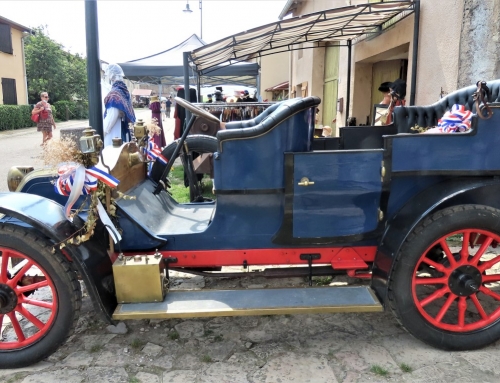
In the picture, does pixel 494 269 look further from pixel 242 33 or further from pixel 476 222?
pixel 242 33

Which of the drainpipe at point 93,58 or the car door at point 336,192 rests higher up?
the drainpipe at point 93,58

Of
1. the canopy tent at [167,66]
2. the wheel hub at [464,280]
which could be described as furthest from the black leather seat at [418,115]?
the canopy tent at [167,66]

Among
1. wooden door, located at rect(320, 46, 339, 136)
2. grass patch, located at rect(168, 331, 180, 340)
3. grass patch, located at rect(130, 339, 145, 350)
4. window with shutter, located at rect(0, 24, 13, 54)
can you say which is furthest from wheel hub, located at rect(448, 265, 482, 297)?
window with shutter, located at rect(0, 24, 13, 54)

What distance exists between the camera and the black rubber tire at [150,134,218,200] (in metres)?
3.45

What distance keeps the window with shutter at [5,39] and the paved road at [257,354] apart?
26716 mm

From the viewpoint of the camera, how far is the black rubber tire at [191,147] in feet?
11.3

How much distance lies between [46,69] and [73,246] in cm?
3170

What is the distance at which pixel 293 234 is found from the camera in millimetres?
2490

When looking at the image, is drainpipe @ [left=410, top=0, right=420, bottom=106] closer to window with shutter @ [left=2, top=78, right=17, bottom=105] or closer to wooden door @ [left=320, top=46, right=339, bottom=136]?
wooden door @ [left=320, top=46, right=339, bottom=136]

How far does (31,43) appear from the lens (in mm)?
29344

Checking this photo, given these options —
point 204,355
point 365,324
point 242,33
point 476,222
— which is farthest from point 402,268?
point 242,33

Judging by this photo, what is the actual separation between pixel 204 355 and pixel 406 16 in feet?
18.0

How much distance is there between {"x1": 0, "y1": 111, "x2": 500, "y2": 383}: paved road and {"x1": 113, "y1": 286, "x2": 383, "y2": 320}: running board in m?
0.32

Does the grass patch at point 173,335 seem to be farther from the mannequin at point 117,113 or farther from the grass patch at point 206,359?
the mannequin at point 117,113
